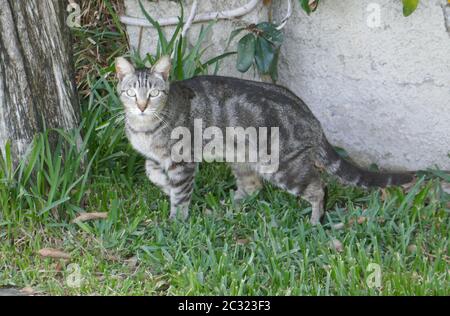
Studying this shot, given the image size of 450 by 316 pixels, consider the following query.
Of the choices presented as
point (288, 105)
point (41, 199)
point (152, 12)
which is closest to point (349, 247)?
point (288, 105)

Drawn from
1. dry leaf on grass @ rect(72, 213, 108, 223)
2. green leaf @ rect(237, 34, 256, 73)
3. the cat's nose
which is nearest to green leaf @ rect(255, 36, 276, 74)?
green leaf @ rect(237, 34, 256, 73)

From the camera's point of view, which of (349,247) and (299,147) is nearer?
(349,247)

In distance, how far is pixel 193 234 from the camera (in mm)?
4863

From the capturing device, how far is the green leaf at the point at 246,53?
5.98m

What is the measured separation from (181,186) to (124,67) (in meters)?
0.91

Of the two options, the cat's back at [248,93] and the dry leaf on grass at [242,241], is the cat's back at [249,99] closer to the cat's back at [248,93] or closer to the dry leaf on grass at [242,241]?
the cat's back at [248,93]

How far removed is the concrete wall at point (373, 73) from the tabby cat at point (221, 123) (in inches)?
29.1

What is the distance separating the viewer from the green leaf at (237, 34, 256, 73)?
19.6 feet

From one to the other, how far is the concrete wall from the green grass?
1.88 ft

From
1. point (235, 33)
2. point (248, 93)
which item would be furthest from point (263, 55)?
point (248, 93)

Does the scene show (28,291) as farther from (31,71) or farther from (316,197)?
(316,197)

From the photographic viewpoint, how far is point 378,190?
17.5 ft

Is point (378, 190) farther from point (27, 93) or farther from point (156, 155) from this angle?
point (27, 93)
